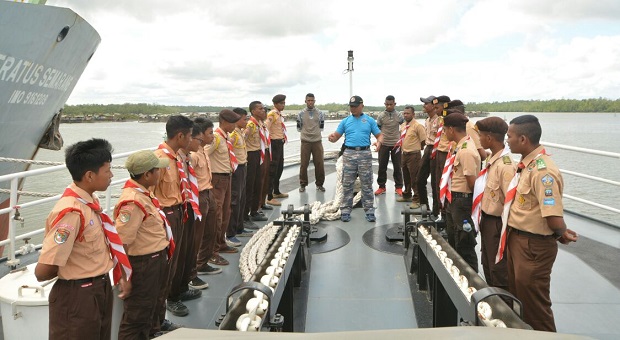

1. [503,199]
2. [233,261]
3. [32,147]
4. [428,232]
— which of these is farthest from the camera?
[32,147]

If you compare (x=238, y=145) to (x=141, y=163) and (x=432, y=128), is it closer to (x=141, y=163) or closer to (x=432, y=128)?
(x=141, y=163)

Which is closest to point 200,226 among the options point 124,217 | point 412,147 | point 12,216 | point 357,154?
point 124,217

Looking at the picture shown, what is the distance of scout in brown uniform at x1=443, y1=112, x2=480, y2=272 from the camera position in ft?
11.3

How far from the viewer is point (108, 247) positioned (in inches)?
83.1

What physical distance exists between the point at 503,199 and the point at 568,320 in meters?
0.99

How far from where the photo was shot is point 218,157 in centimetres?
425

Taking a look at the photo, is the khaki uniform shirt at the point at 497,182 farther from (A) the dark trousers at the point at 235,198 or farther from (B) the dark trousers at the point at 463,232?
(A) the dark trousers at the point at 235,198

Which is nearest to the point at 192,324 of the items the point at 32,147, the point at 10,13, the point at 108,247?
the point at 108,247

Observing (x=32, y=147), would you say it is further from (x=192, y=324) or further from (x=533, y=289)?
(x=533, y=289)

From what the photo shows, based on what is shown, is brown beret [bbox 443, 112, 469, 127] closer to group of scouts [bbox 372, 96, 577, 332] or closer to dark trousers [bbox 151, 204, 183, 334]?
group of scouts [bbox 372, 96, 577, 332]

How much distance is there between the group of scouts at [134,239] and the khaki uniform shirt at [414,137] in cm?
343

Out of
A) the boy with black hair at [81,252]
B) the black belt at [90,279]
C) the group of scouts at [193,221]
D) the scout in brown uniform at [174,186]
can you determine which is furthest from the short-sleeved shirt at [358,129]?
the black belt at [90,279]

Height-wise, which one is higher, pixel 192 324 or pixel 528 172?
pixel 528 172

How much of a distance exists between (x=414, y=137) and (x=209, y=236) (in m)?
3.75
